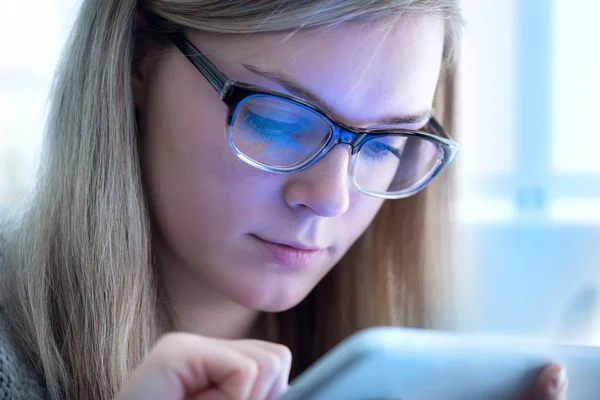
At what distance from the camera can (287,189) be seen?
26.6 inches

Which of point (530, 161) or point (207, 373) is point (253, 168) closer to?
→ point (207, 373)

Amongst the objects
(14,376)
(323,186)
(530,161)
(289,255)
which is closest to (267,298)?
(289,255)

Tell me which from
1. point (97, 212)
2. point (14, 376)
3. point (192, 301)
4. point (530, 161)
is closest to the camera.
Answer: point (14, 376)

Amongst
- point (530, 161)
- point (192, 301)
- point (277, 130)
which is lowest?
point (192, 301)

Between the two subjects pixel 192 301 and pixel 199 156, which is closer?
pixel 199 156

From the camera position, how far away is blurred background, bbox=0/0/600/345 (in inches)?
56.2

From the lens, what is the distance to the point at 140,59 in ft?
2.40

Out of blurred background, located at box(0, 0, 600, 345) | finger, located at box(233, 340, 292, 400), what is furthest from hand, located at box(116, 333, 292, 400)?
blurred background, located at box(0, 0, 600, 345)

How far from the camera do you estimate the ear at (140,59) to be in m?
0.73

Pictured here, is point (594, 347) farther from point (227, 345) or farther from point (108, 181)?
point (108, 181)

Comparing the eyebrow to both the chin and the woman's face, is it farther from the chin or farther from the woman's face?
the chin

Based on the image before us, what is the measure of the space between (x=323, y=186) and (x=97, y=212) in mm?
254

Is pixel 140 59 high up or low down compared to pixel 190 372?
up

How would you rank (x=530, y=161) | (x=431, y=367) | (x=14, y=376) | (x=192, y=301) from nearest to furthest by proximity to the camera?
(x=431, y=367), (x=14, y=376), (x=192, y=301), (x=530, y=161)
